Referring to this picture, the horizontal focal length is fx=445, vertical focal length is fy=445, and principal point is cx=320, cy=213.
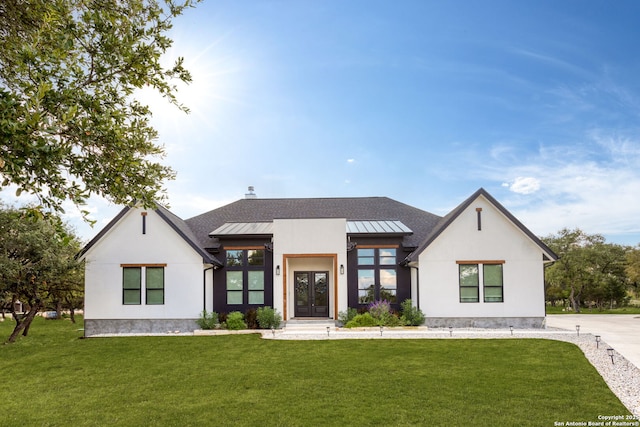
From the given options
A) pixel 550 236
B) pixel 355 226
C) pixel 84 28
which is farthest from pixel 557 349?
pixel 550 236

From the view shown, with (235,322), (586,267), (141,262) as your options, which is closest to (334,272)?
(235,322)

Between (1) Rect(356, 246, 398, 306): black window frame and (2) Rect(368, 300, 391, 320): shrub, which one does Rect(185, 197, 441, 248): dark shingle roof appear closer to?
(1) Rect(356, 246, 398, 306): black window frame

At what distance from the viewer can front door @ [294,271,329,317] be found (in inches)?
900

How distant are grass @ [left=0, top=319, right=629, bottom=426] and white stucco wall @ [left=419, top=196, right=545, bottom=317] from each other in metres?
4.28

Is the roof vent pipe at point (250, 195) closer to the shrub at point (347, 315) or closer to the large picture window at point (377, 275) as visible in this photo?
the large picture window at point (377, 275)

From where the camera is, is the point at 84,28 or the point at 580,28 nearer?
the point at 84,28

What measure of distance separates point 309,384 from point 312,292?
12.1 meters

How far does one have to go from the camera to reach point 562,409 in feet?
29.4

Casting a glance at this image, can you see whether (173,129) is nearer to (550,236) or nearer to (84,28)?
(84,28)

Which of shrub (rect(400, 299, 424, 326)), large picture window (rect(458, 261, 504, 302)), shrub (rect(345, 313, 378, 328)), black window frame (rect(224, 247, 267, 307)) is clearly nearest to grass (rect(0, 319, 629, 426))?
shrub (rect(345, 313, 378, 328))

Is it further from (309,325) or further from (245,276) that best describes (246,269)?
(309,325)

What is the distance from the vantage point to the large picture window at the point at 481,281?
2027 cm

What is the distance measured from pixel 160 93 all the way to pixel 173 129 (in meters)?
3.15

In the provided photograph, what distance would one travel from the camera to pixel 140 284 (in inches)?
800
